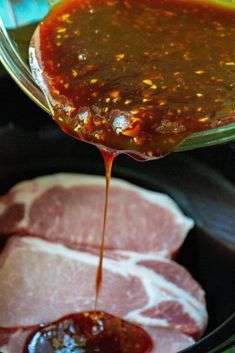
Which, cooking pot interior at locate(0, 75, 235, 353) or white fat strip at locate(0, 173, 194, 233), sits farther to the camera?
white fat strip at locate(0, 173, 194, 233)

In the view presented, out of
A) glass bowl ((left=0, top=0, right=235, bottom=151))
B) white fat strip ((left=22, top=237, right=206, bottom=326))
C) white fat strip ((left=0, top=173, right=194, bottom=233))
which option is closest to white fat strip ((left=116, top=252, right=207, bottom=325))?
white fat strip ((left=22, top=237, right=206, bottom=326))

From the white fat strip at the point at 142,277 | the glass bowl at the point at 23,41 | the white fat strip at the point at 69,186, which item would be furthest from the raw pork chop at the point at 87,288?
the glass bowl at the point at 23,41

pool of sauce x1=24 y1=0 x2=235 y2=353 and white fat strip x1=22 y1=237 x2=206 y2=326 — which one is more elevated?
pool of sauce x1=24 y1=0 x2=235 y2=353

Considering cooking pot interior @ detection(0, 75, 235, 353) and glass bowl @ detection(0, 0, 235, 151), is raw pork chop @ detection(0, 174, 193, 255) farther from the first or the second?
glass bowl @ detection(0, 0, 235, 151)

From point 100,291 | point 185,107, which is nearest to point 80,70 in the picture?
point 185,107

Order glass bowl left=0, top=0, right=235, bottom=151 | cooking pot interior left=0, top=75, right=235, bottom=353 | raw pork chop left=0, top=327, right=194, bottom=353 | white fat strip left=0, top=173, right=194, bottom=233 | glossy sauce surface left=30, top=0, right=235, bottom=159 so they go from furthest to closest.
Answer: white fat strip left=0, top=173, right=194, bottom=233 < cooking pot interior left=0, top=75, right=235, bottom=353 < raw pork chop left=0, top=327, right=194, bottom=353 < glass bowl left=0, top=0, right=235, bottom=151 < glossy sauce surface left=30, top=0, right=235, bottom=159

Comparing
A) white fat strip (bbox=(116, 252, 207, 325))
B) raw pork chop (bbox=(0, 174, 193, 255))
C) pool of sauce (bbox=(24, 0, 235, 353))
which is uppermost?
pool of sauce (bbox=(24, 0, 235, 353))

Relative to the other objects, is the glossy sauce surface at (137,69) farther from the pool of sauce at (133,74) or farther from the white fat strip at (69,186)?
the white fat strip at (69,186)

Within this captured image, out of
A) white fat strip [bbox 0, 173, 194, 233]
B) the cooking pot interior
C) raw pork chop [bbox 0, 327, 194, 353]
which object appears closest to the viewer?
raw pork chop [bbox 0, 327, 194, 353]
